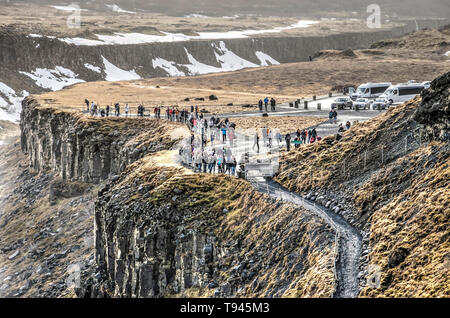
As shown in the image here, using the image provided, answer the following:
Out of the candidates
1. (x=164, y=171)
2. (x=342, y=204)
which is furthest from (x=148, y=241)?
(x=342, y=204)

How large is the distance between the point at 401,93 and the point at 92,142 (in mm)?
31660

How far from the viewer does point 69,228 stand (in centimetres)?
6556

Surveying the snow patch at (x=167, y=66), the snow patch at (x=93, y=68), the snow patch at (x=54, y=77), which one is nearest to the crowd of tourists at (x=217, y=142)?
the snow patch at (x=54, y=77)

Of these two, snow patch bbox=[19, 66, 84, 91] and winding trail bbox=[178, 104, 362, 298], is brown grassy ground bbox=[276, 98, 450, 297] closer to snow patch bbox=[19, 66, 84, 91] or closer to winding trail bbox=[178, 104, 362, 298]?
winding trail bbox=[178, 104, 362, 298]

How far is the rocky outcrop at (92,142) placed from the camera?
64062 mm

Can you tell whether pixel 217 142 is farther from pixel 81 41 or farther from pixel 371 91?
pixel 81 41

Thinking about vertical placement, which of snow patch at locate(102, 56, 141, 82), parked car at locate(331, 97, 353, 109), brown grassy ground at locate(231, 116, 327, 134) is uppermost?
parked car at locate(331, 97, 353, 109)

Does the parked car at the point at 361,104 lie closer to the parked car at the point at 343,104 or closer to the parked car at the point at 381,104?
the parked car at the point at 343,104

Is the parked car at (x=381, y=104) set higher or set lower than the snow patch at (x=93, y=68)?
higher

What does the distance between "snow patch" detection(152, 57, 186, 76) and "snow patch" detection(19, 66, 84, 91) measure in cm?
2793

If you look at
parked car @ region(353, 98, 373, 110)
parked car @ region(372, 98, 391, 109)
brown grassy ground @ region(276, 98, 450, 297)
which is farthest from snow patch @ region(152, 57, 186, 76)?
brown grassy ground @ region(276, 98, 450, 297)

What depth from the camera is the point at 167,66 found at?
7598 inches

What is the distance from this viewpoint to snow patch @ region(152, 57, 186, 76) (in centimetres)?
18850

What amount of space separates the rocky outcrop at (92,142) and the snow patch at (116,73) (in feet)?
286
